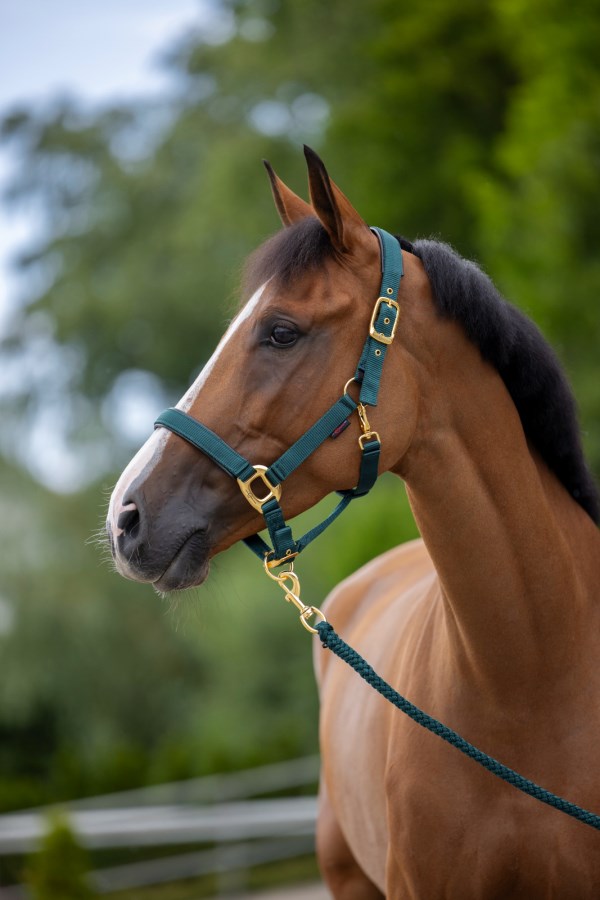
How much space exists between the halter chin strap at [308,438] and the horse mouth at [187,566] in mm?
157

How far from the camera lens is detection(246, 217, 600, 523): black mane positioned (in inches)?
→ 101

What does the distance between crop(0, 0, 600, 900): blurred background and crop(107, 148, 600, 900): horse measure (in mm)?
406

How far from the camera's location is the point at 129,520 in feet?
7.89

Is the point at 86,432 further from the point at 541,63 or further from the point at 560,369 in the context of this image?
the point at 560,369

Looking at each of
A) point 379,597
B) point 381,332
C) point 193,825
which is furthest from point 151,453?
point 193,825

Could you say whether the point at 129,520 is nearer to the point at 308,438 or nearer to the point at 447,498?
the point at 308,438

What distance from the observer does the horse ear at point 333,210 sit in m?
2.45

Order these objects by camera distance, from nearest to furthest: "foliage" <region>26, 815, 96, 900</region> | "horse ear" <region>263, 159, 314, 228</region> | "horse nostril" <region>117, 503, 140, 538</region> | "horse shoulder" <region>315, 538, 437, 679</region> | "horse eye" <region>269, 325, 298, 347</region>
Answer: "horse nostril" <region>117, 503, 140, 538</region> → "horse eye" <region>269, 325, 298, 347</region> → "horse ear" <region>263, 159, 314, 228</region> → "horse shoulder" <region>315, 538, 437, 679</region> → "foliage" <region>26, 815, 96, 900</region>

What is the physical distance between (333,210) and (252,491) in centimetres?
70

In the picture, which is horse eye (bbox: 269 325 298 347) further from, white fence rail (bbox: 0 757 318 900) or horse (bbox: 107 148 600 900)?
white fence rail (bbox: 0 757 318 900)

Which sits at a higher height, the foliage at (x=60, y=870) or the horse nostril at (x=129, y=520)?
the horse nostril at (x=129, y=520)

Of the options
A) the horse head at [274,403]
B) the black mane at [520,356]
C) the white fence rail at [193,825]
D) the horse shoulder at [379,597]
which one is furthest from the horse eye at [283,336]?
the white fence rail at [193,825]

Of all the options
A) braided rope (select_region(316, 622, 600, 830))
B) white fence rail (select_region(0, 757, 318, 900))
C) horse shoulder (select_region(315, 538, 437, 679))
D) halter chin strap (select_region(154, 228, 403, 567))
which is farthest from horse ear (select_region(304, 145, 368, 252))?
white fence rail (select_region(0, 757, 318, 900))

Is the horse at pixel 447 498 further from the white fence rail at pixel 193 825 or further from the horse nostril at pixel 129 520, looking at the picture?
the white fence rail at pixel 193 825
